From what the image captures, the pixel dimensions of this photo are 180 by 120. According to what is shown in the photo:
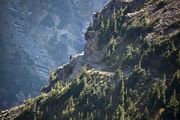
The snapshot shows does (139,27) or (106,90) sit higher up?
(139,27)

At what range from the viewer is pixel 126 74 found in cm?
10131

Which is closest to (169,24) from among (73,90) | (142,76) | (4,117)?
(142,76)

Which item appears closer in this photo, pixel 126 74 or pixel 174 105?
pixel 174 105

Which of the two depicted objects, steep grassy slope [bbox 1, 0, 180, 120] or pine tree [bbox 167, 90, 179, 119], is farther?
steep grassy slope [bbox 1, 0, 180, 120]

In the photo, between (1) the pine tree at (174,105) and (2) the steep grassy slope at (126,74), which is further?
(2) the steep grassy slope at (126,74)

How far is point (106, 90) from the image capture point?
97.9m

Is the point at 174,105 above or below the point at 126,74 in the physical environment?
below

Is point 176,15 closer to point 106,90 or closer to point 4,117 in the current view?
point 106,90

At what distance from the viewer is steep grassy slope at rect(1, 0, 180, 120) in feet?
272

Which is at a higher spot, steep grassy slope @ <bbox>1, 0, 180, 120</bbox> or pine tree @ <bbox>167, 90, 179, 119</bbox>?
steep grassy slope @ <bbox>1, 0, 180, 120</bbox>

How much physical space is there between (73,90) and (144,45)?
22.3 metres

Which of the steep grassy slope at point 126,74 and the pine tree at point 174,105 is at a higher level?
the steep grassy slope at point 126,74

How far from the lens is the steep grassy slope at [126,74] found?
82.9 meters

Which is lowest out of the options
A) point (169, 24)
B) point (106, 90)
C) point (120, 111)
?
point (120, 111)
